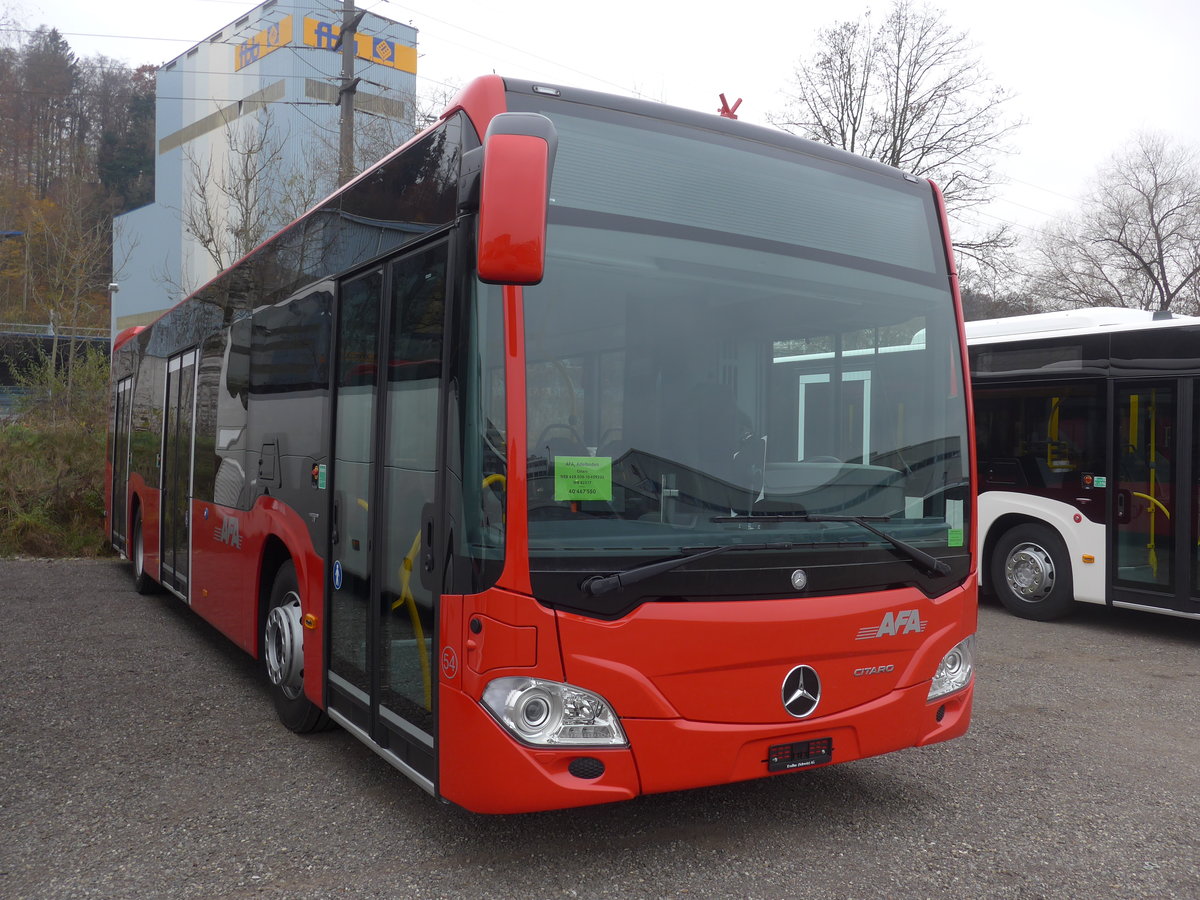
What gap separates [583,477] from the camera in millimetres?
3340

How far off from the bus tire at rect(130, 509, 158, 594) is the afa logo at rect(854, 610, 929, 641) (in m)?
7.95

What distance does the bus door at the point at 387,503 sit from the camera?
366 cm

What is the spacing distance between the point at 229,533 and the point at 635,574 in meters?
3.95

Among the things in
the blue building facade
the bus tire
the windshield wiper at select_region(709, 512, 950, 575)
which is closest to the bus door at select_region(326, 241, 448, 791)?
the windshield wiper at select_region(709, 512, 950, 575)

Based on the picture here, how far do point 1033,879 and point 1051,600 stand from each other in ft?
20.0

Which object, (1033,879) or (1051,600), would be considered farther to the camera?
(1051,600)

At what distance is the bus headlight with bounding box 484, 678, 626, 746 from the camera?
3266 millimetres

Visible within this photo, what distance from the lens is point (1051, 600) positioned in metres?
9.19

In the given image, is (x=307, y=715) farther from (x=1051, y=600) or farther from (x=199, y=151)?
(x=199, y=151)

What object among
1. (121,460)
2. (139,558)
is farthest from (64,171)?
(139,558)

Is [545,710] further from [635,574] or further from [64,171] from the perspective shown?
[64,171]

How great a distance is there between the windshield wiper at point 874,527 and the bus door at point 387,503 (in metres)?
1.16

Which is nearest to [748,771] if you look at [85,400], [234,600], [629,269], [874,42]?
[629,269]

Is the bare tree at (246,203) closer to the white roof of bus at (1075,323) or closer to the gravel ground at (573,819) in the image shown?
the white roof of bus at (1075,323)
